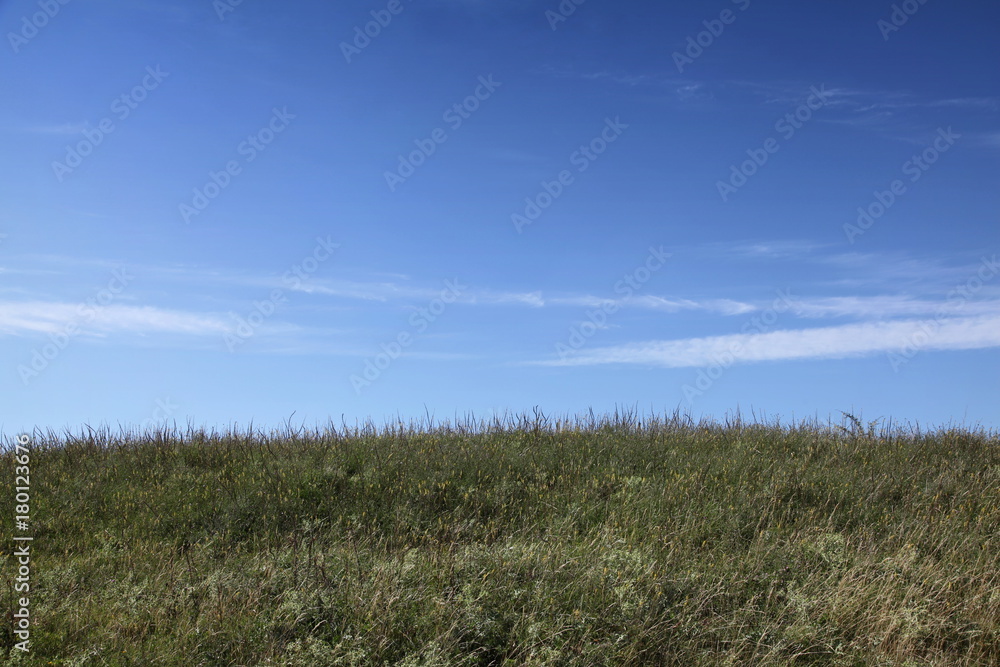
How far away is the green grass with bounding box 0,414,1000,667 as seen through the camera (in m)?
6.16

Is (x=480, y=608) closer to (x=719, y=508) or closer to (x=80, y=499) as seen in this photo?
(x=719, y=508)

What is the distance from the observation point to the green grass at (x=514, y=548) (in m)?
6.16

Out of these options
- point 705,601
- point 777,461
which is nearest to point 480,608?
point 705,601

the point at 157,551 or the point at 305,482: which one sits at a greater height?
the point at 305,482

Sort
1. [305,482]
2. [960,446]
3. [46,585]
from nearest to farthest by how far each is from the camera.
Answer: [46,585] → [305,482] → [960,446]

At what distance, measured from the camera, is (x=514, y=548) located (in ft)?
24.3

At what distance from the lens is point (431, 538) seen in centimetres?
847

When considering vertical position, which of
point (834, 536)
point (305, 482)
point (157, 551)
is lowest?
point (834, 536)

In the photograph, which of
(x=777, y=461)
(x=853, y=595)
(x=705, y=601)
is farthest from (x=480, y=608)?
(x=777, y=461)

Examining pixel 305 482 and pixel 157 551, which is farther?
pixel 305 482

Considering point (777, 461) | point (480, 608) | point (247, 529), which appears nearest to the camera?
point (480, 608)

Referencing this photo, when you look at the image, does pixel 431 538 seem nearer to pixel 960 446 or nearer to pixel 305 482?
pixel 305 482

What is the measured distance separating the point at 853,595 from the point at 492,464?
523 centimetres

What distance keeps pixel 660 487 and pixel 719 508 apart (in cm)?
95
